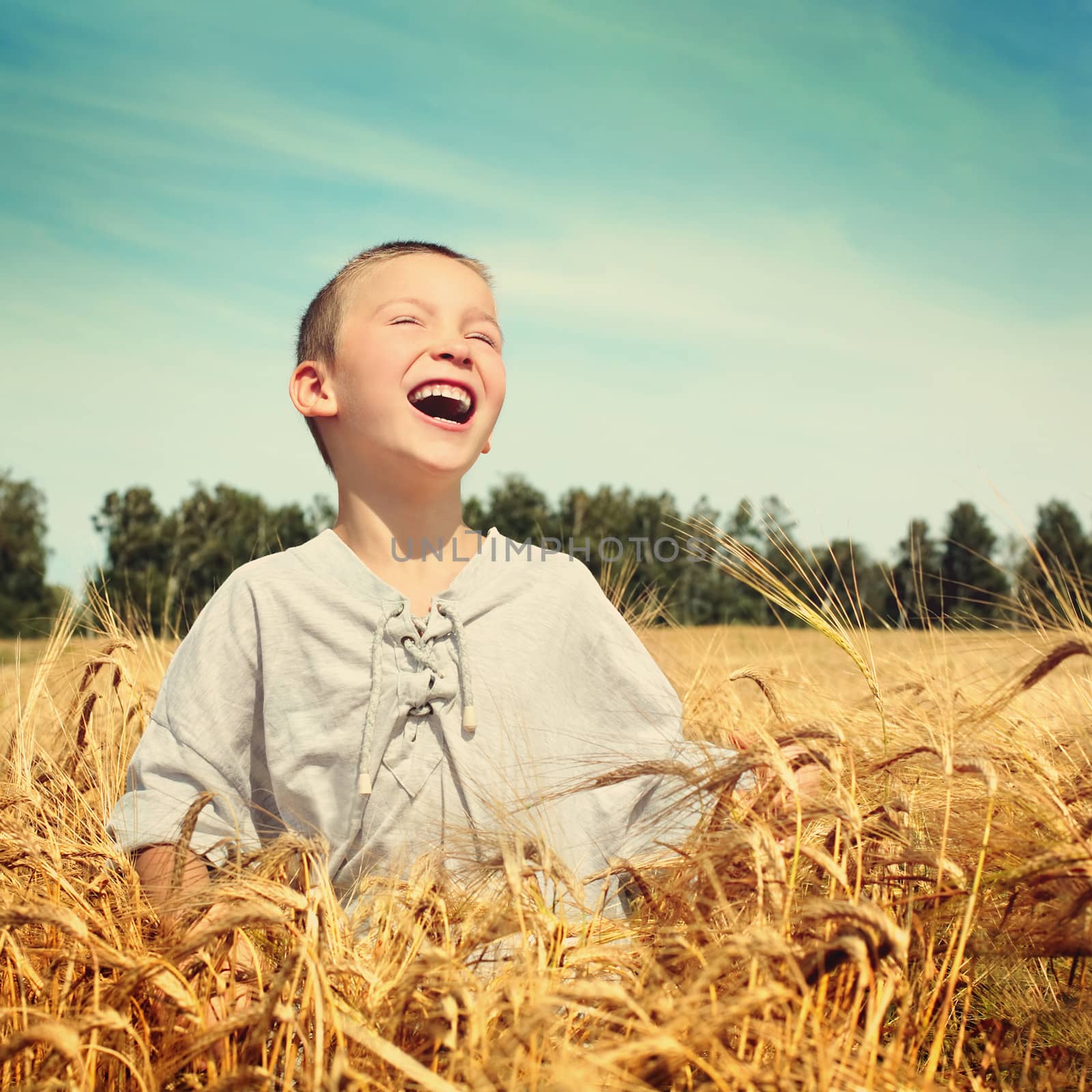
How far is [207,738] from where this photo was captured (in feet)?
6.06

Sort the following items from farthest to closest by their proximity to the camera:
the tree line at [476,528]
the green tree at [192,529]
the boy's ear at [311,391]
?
1. the green tree at [192,529]
2. the tree line at [476,528]
3. the boy's ear at [311,391]

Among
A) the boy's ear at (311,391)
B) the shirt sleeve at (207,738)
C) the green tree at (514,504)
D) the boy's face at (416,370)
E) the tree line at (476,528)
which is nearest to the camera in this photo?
the shirt sleeve at (207,738)

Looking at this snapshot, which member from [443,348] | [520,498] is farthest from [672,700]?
[520,498]

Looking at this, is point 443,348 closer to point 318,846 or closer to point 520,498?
point 318,846

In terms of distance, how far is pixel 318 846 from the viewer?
5.33ft

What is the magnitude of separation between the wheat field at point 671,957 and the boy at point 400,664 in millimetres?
184

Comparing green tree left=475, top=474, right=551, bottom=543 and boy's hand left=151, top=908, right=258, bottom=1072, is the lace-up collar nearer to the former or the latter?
boy's hand left=151, top=908, right=258, bottom=1072

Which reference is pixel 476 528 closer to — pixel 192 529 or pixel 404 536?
pixel 404 536

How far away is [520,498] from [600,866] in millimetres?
27402

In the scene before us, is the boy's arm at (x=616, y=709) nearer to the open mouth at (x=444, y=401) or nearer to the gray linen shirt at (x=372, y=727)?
the gray linen shirt at (x=372, y=727)

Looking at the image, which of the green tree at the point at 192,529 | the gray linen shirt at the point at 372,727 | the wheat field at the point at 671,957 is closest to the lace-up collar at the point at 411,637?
the gray linen shirt at the point at 372,727

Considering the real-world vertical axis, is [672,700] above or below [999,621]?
below

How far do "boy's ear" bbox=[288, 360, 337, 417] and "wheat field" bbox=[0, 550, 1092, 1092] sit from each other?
0.96 metres

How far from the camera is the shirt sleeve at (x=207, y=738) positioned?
5.75 feet
